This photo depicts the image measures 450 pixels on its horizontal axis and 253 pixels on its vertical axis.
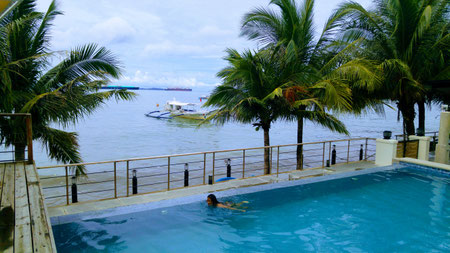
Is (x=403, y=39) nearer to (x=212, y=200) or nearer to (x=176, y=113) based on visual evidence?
(x=212, y=200)

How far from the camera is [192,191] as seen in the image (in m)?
7.54

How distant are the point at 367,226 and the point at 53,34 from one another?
8.69 meters

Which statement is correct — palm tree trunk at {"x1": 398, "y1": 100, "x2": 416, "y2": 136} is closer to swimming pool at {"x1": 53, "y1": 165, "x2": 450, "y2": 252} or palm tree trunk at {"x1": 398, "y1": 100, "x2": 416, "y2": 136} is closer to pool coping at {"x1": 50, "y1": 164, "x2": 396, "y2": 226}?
pool coping at {"x1": 50, "y1": 164, "x2": 396, "y2": 226}

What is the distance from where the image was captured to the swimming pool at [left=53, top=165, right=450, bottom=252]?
5.68 meters

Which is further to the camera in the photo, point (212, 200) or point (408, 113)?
point (408, 113)

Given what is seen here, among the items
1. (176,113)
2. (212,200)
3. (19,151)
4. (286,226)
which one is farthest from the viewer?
(176,113)

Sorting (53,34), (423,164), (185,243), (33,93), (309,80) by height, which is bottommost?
(185,243)

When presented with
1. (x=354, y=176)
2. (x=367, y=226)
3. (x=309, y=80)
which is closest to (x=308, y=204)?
(x=367, y=226)

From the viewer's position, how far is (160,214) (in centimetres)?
659

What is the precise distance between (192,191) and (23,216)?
434 cm

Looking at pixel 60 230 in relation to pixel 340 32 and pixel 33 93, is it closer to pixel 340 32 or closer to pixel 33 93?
pixel 33 93

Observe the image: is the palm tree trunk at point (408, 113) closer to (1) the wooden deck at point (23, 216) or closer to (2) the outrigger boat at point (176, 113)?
(1) the wooden deck at point (23, 216)

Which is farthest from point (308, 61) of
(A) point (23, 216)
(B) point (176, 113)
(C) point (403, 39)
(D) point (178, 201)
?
(B) point (176, 113)

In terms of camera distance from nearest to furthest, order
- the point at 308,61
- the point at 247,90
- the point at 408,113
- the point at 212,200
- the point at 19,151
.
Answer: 1. the point at 212,200
2. the point at 19,151
3. the point at 247,90
4. the point at 308,61
5. the point at 408,113
